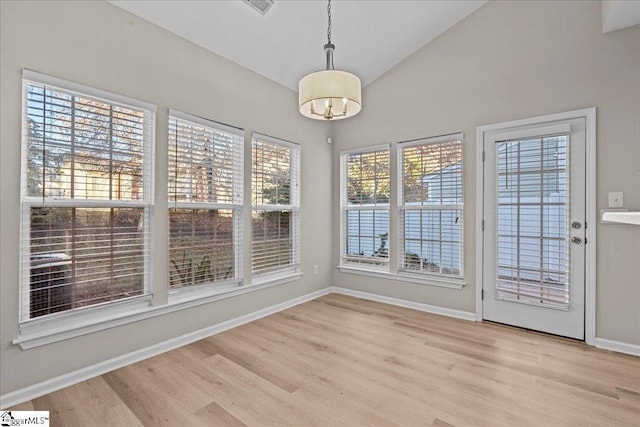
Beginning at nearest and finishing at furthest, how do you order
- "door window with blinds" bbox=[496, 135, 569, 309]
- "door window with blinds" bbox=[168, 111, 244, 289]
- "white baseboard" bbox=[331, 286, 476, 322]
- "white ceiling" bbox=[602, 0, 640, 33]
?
"white ceiling" bbox=[602, 0, 640, 33]
"door window with blinds" bbox=[168, 111, 244, 289]
"door window with blinds" bbox=[496, 135, 569, 309]
"white baseboard" bbox=[331, 286, 476, 322]

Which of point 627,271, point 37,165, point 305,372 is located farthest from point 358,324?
point 37,165

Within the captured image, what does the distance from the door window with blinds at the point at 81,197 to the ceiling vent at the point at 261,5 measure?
1.27 m

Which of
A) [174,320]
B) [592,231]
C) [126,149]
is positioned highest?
[126,149]

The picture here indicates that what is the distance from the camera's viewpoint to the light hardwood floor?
185cm

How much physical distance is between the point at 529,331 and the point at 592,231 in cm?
112

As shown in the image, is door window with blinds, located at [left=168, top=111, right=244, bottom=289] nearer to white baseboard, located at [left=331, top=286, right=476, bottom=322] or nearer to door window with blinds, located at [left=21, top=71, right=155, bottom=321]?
door window with blinds, located at [left=21, top=71, right=155, bottom=321]

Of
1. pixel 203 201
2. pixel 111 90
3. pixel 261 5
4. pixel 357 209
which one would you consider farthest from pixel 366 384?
pixel 261 5

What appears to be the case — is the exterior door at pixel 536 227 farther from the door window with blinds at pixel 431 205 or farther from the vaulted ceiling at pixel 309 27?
the vaulted ceiling at pixel 309 27

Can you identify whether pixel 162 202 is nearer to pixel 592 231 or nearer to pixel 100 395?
pixel 100 395

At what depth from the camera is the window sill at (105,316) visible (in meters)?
2.05

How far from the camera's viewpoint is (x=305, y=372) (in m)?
2.35

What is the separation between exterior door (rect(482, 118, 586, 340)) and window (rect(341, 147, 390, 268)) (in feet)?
4.02

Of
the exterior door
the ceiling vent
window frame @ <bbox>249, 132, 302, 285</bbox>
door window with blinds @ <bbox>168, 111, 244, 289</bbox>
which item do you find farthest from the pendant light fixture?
the exterior door

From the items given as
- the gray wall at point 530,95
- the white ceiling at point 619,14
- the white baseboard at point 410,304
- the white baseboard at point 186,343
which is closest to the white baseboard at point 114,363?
the white baseboard at point 186,343
